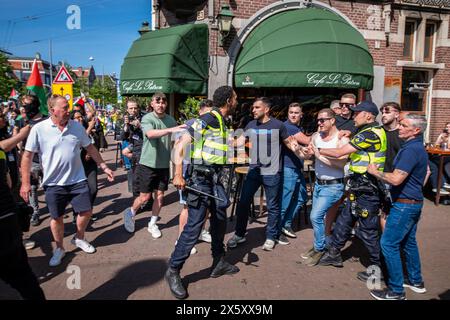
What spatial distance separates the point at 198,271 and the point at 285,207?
170 cm

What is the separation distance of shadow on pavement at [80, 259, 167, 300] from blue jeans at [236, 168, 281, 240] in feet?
4.16

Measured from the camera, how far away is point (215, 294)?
11.6 ft

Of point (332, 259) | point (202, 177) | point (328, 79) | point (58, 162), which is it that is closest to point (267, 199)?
point (332, 259)

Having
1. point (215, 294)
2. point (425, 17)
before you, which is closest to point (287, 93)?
point (425, 17)

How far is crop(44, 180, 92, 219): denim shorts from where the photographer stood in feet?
13.5

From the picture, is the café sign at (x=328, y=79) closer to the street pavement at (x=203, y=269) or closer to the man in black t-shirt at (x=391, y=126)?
the man in black t-shirt at (x=391, y=126)

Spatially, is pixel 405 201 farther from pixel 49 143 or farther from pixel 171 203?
pixel 171 203

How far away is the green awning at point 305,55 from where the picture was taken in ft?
26.1

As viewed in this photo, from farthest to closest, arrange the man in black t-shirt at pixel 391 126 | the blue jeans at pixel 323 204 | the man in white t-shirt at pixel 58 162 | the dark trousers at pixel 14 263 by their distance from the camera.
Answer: the man in black t-shirt at pixel 391 126, the blue jeans at pixel 323 204, the man in white t-shirt at pixel 58 162, the dark trousers at pixel 14 263

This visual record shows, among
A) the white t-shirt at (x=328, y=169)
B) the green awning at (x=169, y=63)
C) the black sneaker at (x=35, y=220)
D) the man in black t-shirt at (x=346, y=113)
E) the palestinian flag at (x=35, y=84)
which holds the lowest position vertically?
the black sneaker at (x=35, y=220)

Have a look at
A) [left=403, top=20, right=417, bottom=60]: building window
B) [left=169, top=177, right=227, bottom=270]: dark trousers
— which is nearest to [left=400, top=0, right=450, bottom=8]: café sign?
[left=403, top=20, right=417, bottom=60]: building window

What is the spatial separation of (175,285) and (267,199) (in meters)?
1.81

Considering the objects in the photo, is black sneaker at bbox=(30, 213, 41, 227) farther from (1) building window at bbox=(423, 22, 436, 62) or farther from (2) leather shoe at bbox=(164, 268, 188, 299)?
(1) building window at bbox=(423, 22, 436, 62)

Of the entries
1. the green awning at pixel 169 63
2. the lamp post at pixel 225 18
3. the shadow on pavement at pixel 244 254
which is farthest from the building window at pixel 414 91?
the shadow on pavement at pixel 244 254
